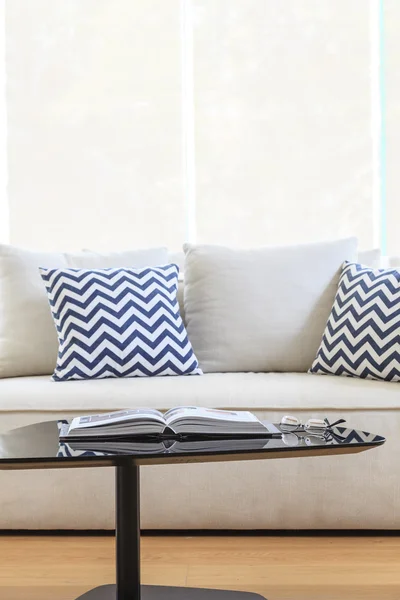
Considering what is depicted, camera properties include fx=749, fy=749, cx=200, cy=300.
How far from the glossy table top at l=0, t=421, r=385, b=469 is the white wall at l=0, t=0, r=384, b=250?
8.91 feet

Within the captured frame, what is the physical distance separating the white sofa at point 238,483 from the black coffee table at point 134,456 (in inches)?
18.1

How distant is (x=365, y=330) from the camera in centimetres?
254

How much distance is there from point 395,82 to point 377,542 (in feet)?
9.18

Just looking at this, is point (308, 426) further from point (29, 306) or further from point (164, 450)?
point (29, 306)

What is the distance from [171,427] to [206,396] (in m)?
0.72

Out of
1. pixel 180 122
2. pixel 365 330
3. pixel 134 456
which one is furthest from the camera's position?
pixel 180 122

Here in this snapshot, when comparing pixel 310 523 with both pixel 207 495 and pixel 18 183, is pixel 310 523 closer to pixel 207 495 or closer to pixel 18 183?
pixel 207 495

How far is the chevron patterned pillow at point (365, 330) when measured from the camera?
2477mm

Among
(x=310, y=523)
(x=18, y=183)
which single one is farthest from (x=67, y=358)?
(x=18, y=183)

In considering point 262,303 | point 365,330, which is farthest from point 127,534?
point 262,303

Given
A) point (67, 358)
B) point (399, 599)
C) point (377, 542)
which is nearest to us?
point (399, 599)

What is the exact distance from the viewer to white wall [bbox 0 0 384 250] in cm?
412

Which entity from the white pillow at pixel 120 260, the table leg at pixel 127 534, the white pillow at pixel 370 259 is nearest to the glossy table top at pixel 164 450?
the table leg at pixel 127 534

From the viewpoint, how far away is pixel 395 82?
4.11m
